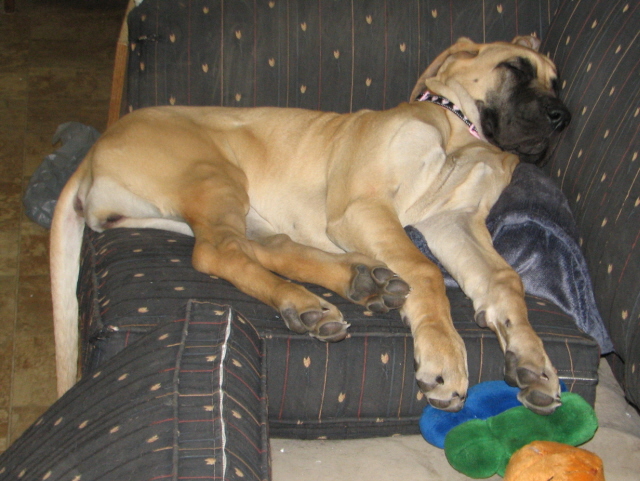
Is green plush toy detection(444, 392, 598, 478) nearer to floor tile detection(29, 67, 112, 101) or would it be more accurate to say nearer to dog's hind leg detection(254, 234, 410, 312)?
dog's hind leg detection(254, 234, 410, 312)

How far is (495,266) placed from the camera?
7.24 feet

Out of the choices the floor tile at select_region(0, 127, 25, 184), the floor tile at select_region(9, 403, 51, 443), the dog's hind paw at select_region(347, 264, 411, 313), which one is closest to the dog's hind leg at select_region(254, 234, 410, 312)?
the dog's hind paw at select_region(347, 264, 411, 313)

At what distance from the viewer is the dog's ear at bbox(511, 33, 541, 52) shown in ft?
9.55

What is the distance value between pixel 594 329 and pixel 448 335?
743 mm

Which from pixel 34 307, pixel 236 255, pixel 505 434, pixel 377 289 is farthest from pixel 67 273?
pixel 505 434

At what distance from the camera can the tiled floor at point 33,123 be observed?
9.44 ft

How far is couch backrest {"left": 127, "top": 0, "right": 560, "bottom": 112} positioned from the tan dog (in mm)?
266

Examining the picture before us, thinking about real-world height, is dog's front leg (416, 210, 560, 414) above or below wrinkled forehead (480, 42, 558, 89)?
below

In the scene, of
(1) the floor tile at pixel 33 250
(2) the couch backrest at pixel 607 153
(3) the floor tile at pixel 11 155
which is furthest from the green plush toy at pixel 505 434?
(3) the floor tile at pixel 11 155

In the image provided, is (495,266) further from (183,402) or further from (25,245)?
(25,245)

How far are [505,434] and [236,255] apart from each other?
3.34 ft

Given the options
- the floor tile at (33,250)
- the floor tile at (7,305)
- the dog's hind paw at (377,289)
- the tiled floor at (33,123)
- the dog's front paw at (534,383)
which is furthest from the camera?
the floor tile at (33,250)

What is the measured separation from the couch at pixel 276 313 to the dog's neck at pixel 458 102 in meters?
0.37

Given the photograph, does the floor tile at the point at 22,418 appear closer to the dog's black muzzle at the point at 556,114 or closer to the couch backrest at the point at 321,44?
the couch backrest at the point at 321,44
